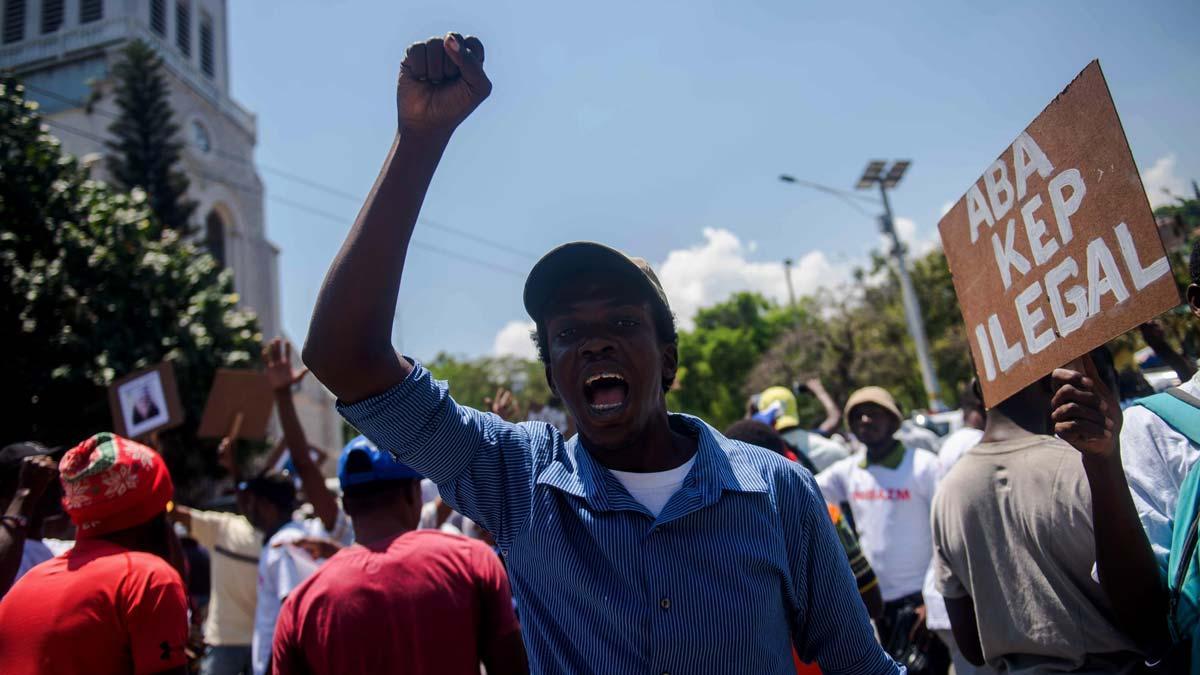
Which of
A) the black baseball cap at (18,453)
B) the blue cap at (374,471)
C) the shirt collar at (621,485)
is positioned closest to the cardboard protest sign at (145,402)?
the black baseball cap at (18,453)

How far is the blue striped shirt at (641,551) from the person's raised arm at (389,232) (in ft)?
0.27

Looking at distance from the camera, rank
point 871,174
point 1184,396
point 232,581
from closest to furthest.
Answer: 1. point 1184,396
2. point 232,581
3. point 871,174

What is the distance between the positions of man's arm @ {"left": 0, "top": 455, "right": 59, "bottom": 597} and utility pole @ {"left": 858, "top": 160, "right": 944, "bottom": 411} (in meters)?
18.9

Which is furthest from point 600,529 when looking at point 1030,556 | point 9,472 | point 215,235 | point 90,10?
point 90,10

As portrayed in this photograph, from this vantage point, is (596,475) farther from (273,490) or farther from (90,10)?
(90,10)

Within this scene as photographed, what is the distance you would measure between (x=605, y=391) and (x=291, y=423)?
2.26m

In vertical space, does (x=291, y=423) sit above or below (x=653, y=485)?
above

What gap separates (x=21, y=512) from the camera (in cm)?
300

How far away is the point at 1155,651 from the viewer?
1952 mm

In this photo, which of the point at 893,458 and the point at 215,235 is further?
the point at 215,235

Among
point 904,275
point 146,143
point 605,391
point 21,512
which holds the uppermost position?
point 146,143

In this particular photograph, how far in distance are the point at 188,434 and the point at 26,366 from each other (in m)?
4.92

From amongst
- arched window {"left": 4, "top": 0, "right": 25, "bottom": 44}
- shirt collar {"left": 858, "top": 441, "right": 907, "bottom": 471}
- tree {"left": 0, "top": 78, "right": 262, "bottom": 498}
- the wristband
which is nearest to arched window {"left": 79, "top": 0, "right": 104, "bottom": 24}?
arched window {"left": 4, "top": 0, "right": 25, "bottom": 44}

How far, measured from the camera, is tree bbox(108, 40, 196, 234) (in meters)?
25.2
